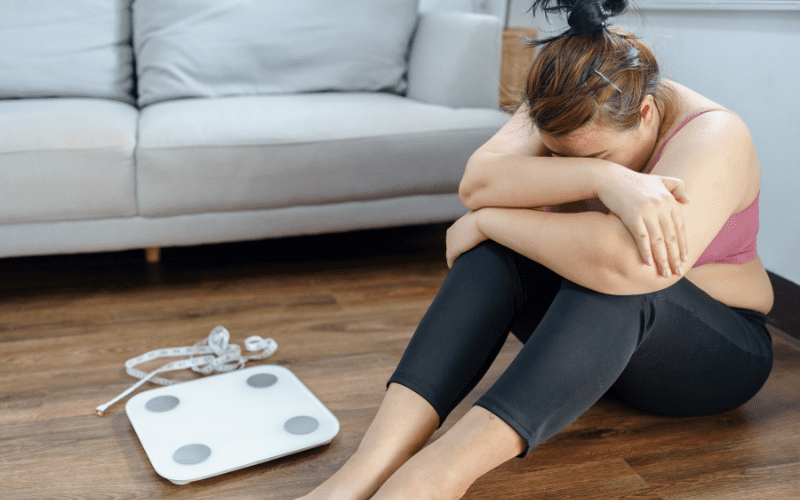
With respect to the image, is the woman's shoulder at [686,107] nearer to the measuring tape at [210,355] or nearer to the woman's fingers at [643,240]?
the woman's fingers at [643,240]

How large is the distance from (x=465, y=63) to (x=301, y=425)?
4.24 feet

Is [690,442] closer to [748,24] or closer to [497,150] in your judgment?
[497,150]

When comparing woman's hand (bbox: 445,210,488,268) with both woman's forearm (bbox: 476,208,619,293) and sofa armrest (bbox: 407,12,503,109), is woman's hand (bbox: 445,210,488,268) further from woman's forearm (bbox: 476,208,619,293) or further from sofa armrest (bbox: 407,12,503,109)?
sofa armrest (bbox: 407,12,503,109)

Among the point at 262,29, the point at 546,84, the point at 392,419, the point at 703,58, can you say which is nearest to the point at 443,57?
the point at 262,29

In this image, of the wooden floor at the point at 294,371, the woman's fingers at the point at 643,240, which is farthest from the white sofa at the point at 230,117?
the woman's fingers at the point at 643,240

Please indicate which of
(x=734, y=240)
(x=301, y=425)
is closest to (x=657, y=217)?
(x=734, y=240)

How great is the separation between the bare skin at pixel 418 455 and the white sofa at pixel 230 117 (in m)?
0.95

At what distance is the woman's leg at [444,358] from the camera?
860 mm

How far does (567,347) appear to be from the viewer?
808mm

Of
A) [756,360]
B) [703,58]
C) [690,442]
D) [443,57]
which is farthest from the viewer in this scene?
[443,57]

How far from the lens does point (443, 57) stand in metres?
2.07

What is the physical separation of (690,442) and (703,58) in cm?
108

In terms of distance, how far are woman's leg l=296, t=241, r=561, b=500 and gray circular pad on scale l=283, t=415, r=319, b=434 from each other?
0.25m

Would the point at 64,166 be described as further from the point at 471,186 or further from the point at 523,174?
the point at 523,174
